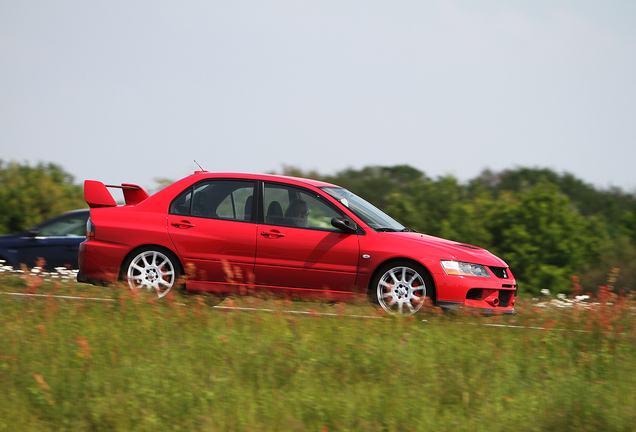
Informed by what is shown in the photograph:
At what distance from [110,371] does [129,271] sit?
9.54 feet

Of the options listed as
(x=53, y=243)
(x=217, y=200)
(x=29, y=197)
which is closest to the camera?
(x=217, y=200)

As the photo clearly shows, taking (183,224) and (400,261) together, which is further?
(183,224)

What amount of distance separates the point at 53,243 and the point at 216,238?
193 inches

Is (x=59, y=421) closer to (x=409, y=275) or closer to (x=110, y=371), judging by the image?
(x=110, y=371)

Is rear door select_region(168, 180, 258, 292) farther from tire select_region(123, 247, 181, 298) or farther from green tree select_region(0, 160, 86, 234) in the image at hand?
green tree select_region(0, 160, 86, 234)

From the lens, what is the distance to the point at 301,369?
16.0 ft

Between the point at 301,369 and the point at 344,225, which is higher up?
the point at 344,225

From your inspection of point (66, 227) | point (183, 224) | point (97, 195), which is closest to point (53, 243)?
point (66, 227)

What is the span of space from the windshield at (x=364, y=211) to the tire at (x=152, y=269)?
1.98 m

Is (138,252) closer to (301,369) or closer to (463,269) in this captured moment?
(301,369)

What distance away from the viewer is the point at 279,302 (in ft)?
21.8

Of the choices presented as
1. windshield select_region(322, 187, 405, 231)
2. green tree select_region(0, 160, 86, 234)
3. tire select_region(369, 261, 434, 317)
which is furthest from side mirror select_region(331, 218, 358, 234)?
green tree select_region(0, 160, 86, 234)

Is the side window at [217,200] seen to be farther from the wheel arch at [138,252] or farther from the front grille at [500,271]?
the front grille at [500,271]

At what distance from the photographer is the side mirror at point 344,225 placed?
285 inches
